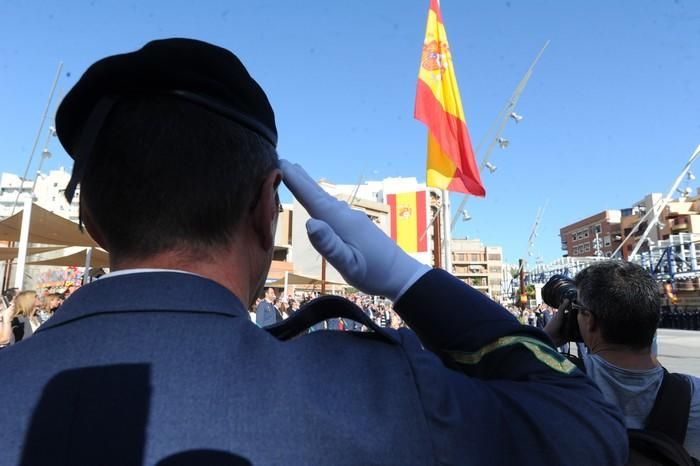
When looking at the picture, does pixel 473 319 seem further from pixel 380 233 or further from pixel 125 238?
pixel 125 238

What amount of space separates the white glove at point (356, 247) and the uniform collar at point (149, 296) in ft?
0.79

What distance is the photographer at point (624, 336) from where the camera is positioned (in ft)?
5.66

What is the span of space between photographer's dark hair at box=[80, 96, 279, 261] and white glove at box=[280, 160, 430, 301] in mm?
187

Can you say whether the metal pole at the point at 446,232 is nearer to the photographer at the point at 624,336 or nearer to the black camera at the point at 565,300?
the black camera at the point at 565,300

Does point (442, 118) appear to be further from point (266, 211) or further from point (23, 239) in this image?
point (266, 211)

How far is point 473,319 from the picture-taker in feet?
2.55

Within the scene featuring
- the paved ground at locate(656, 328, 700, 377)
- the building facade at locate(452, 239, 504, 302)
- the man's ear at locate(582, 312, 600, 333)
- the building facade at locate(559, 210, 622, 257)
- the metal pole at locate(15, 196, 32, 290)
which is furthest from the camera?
the building facade at locate(452, 239, 504, 302)

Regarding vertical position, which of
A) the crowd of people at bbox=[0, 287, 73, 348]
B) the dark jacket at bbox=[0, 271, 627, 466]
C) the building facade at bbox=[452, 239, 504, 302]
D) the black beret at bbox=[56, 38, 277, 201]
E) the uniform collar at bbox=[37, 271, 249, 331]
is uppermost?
the building facade at bbox=[452, 239, 504, 302]

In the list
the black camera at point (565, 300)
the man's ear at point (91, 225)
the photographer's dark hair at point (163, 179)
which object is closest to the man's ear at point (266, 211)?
the photographer's dark hair at point (163, 179)

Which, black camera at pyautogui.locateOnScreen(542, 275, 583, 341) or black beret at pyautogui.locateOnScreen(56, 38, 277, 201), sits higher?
black beret at pyautogui.locateOnScreen(56, 38, 277, 201)

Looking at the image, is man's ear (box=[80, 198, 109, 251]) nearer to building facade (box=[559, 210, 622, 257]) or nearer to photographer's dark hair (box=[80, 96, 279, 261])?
photographer's dark hair (box=[80, 96, 279, 261])

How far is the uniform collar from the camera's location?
0.63 m

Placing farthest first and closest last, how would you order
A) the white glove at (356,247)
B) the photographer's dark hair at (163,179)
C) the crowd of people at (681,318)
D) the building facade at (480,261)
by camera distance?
the building facade at (480,261)
the crowd of people at (681,318)
the white glove at (356,247)
the photographer's dark hair at (163,179)

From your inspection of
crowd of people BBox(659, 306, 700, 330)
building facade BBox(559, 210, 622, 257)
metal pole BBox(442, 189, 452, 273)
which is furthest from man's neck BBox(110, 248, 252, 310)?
building facade BBox(559, 210, 622, 257)
